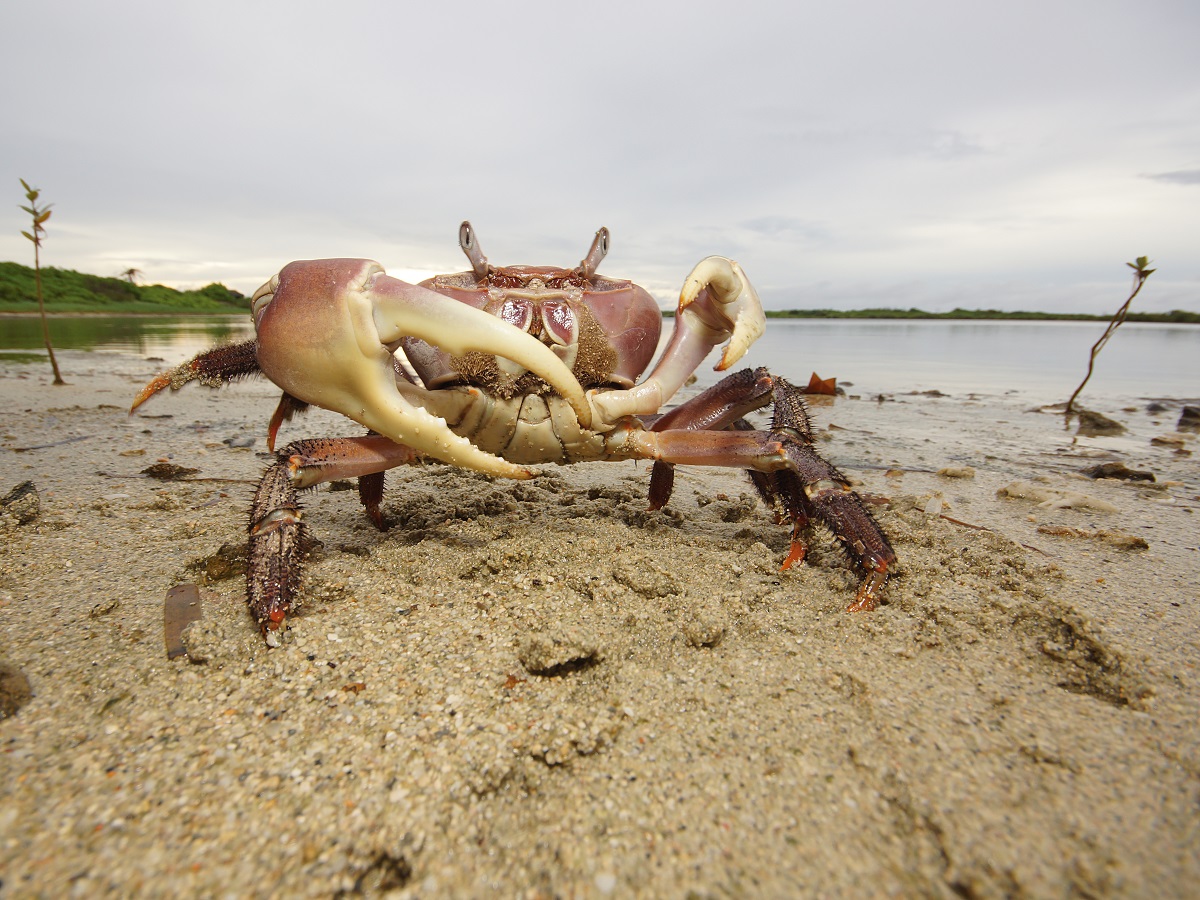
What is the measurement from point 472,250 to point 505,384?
2.14ft

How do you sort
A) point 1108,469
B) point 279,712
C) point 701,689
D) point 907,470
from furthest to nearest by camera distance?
point 907,470 < point 1108,469 < point 701,689 < point 279,712

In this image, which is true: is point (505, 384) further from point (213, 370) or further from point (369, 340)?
point (213, 370)

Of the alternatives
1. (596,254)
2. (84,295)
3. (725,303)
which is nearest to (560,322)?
(596,254)

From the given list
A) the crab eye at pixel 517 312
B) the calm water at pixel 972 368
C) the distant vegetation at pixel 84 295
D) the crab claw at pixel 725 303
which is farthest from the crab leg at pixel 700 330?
the distant vegetation at pixel 84 295

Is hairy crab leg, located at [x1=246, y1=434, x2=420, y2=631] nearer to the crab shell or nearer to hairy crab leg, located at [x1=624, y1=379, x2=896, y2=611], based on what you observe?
the crab shell

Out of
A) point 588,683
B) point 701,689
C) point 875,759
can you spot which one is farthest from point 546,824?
point 875,759

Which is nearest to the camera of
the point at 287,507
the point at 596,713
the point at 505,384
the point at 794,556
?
the point at 596,713

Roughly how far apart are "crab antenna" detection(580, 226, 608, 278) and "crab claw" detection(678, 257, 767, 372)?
1.41ft

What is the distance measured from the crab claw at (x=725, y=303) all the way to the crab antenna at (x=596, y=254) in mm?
429

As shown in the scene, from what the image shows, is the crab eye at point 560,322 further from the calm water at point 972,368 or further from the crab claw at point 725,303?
the calm water at point 972,368

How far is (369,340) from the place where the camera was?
167 centimetres

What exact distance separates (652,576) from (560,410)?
2.16 ft

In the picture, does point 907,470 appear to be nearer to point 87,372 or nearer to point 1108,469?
point 1108,469

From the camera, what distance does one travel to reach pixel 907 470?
4.02 m
